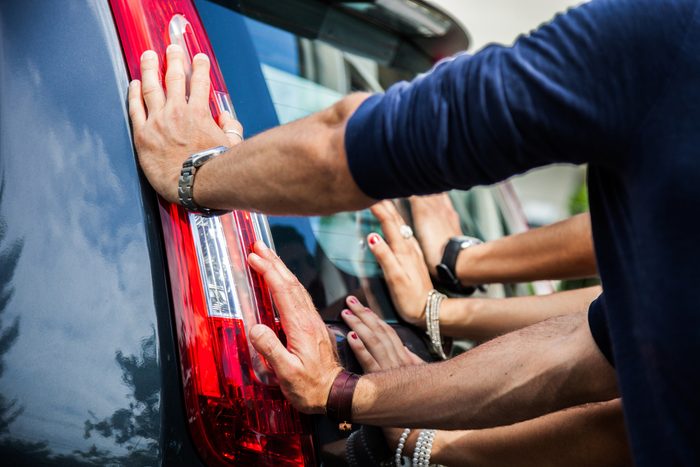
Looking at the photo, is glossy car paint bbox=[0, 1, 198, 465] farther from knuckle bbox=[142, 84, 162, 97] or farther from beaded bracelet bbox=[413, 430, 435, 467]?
beaded bracelet bbox=[413, 430, 435, 467]

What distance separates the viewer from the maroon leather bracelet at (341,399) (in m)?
1.42

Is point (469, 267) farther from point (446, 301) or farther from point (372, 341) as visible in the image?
point (372, 341)

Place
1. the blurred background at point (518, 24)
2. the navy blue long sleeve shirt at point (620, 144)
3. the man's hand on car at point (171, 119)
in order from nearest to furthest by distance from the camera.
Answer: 1. the navy blue long sleeve shirt at point (620, 144)
2. the man's hand on car at point (171, 119)
3. the blurred background at point (518, 24)

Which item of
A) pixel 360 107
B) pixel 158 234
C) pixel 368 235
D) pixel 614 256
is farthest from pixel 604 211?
pixel 368 235

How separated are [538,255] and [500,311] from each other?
243 millimetres

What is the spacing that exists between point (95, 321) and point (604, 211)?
30.8 inches

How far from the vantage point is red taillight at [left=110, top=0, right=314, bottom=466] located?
1.33 m

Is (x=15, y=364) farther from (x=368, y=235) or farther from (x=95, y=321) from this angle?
(x=368, y=235)

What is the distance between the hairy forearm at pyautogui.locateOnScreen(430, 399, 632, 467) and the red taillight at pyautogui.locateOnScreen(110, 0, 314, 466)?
397mm

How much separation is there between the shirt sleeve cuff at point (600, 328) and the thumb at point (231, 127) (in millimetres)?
681

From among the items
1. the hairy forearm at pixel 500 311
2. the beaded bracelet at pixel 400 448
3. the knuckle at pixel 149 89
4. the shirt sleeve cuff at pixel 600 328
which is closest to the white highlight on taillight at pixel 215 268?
the knuckle at pixel 149 89

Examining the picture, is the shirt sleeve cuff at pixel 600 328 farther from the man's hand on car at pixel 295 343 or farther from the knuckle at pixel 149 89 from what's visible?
the knuckle at pixel 149 89

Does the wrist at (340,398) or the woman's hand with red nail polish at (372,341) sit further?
the woman's hand with red nail polish at (372,341)

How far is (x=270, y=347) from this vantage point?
1.35 metres
